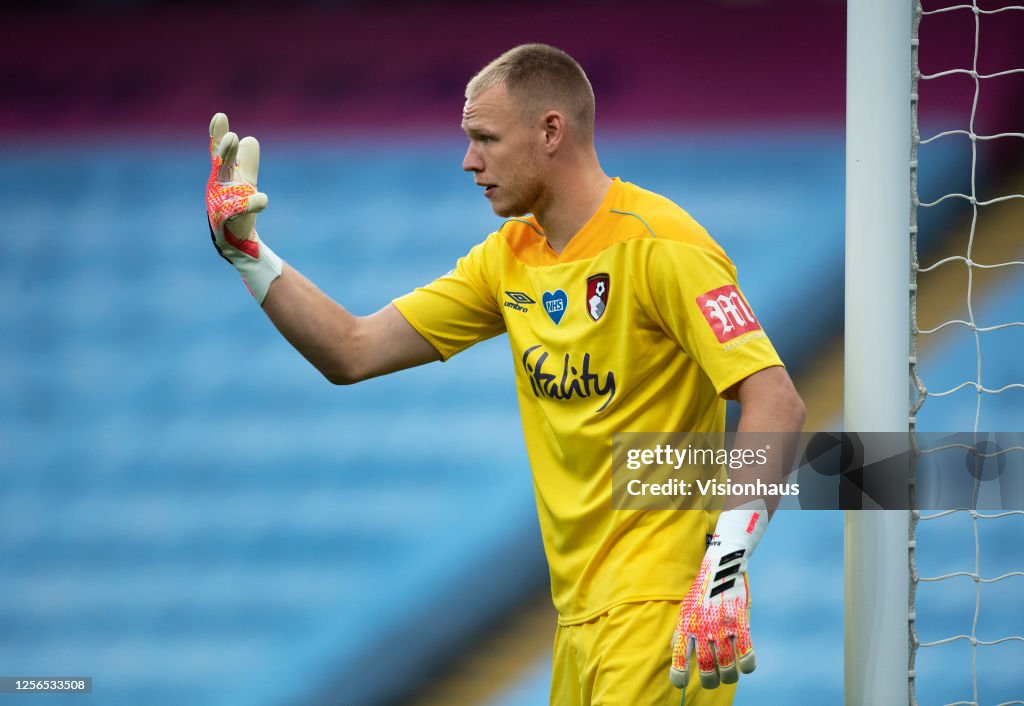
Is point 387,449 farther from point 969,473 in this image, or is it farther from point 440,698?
point 969,473

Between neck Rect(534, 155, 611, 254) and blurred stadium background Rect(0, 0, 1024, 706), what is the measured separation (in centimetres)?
169

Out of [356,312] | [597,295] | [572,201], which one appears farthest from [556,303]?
[356,312]

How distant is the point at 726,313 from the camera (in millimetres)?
2078

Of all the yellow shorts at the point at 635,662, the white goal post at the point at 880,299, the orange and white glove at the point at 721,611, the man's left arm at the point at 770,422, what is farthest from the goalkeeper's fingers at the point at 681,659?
the white goal post at the point at 880,299

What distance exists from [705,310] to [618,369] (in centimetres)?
22

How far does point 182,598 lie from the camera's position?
13.3 ft

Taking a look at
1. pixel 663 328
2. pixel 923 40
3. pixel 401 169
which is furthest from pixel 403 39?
pixel 663 328

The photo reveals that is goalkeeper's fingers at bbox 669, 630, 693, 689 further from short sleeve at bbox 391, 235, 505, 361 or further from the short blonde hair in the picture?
the short blonde hair

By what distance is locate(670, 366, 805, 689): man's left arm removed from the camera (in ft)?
6.55

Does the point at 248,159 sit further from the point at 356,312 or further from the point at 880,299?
the point at 356,312

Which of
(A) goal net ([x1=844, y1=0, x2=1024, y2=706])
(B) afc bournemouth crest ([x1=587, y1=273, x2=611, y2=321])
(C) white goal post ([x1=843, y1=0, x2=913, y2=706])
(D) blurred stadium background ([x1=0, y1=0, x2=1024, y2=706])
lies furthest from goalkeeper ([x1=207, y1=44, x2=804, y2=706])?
(D) blurred stadium background ([x1=0, y1=0, x2=1024, y2=706])

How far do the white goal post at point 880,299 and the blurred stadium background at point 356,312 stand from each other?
56.7 inches

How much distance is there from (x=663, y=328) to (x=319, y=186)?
7.38ft

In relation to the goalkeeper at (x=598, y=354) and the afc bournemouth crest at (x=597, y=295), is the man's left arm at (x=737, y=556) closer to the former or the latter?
the goalkeeper at (x=598, y=354)
